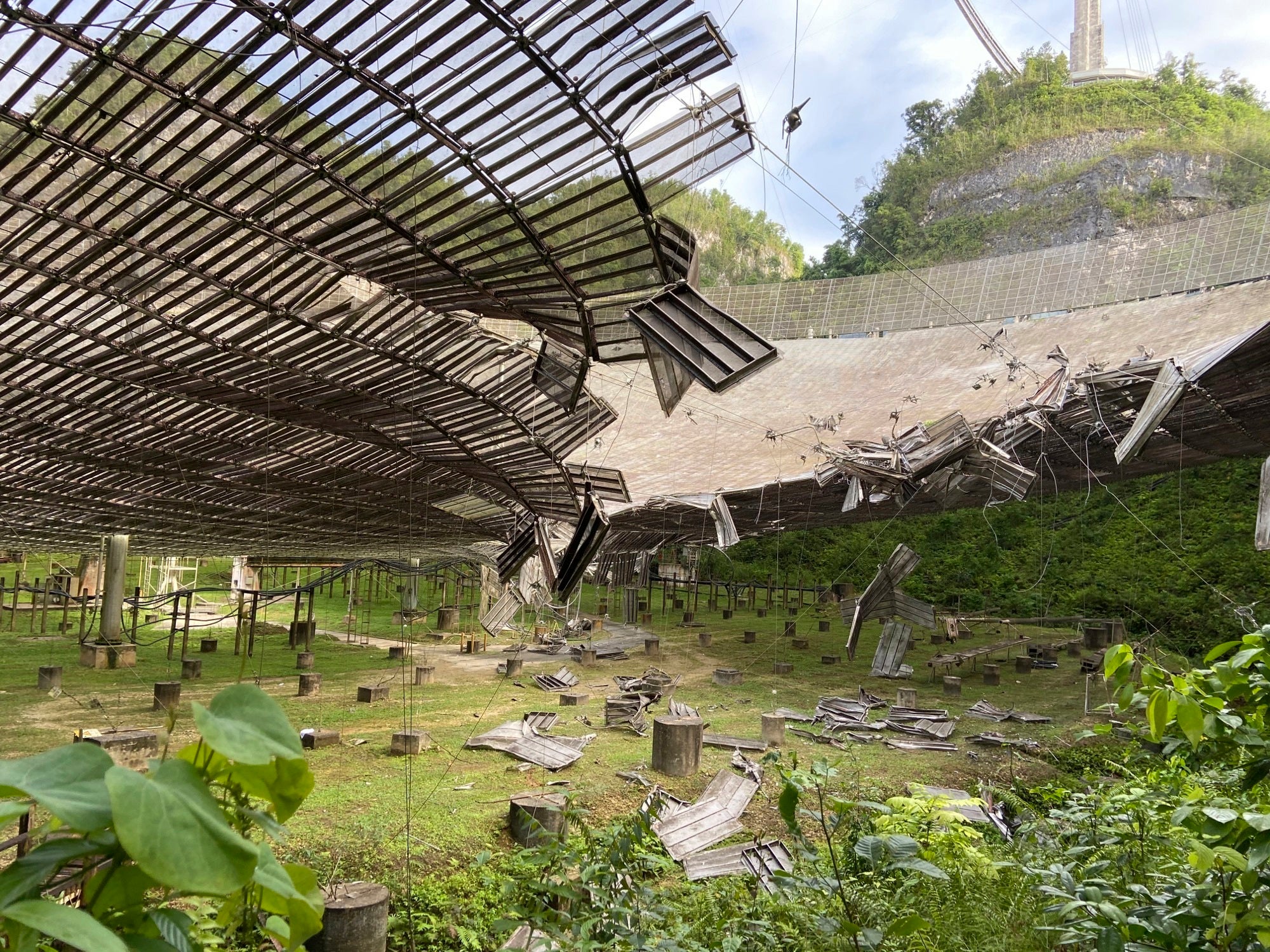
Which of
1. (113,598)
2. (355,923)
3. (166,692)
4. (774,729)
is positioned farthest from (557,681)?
(355,923)

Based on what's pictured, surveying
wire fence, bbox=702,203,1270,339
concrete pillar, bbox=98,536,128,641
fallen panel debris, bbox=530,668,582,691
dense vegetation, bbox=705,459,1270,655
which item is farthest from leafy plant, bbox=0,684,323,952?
dense vegetation, bbox=705,459,1270,655

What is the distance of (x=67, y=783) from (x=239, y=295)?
10.6m

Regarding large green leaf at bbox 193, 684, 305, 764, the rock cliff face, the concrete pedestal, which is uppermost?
the rock cliff face

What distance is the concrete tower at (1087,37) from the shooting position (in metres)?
46.8

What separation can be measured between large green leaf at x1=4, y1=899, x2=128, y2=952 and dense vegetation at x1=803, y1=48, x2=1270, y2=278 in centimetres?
3990

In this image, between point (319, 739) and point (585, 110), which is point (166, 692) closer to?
point (319, 739)

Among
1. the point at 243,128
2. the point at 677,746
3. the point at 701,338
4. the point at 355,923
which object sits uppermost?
the point at 243,128

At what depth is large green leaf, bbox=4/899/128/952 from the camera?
78 centimetres

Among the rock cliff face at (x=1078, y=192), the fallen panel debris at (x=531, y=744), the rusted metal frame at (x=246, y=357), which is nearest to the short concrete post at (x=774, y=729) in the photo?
the fallen panel debris at (x=531, y=744)

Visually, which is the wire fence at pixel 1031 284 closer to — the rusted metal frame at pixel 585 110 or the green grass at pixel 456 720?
the green grass at pixel 456 720

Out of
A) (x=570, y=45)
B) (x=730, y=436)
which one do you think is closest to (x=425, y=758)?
(x=570, y=45)

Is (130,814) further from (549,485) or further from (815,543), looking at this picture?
(815,543)

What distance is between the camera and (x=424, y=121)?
8.13 meters

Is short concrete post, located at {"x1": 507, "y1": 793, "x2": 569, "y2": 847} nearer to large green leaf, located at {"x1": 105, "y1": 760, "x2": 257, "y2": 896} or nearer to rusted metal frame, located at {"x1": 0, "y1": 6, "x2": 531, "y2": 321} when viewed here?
rusted metal frame, located at {"x1": 0, "y1": 6, "x2": 531, "y2": 321}
